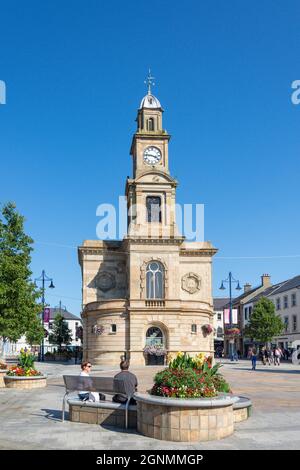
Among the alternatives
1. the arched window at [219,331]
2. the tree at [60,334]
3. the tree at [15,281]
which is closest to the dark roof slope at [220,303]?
the arched window at [219,331]

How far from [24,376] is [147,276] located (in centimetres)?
2816

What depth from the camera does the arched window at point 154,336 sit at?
47281 mm

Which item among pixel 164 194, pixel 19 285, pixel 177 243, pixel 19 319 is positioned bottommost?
pixel 19 319

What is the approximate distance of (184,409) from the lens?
9.86 m

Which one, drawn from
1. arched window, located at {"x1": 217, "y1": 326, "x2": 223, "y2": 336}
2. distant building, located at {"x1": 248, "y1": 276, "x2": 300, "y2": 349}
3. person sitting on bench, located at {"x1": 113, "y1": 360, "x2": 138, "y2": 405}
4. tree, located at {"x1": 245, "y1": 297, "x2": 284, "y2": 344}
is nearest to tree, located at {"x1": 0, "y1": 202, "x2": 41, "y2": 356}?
person sitting on bench, located at {"x1": 113, "y1": 360, "x2": 138, "y2": 405}

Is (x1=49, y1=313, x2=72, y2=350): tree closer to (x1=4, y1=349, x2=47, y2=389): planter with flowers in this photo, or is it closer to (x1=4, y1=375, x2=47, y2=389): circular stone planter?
(x1=4, y1=349, x2=47, y2=389): planter with flowers

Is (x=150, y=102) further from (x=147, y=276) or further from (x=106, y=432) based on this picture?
(x=106, y=432)

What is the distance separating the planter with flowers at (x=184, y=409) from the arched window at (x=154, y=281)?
126ft

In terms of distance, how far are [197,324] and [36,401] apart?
32.7m

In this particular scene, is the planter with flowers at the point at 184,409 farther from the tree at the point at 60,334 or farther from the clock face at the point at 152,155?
the tree at the point at 60,334

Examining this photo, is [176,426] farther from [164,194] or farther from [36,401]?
[164,194]

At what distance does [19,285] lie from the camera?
27.7 metres

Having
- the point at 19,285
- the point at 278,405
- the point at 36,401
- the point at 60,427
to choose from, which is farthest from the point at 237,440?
the point at 19,285

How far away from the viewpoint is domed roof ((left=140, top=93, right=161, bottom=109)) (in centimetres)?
5781
